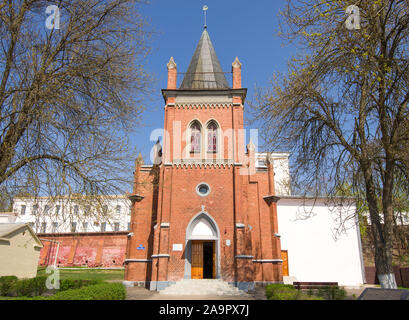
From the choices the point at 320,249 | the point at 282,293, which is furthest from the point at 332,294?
the point at 320,249

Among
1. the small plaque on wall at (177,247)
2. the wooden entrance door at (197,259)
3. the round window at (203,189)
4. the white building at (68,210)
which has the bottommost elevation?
the wooden entrance door at (197,259)

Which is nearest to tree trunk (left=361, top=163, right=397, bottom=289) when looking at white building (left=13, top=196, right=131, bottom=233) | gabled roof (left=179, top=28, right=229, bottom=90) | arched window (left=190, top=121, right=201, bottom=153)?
white building (left=13, top=196, right=131, bottom=233)

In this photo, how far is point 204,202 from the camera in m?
20.0

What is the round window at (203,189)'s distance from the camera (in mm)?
20141

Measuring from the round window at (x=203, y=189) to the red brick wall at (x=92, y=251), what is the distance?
19504 mm

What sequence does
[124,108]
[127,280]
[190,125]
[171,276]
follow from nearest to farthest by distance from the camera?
[124,108], [171,276], [127,280], [190,125]

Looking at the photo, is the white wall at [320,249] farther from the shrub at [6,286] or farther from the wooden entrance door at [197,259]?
the shrub at [6,286]

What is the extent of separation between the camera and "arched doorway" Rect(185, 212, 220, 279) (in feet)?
62.5

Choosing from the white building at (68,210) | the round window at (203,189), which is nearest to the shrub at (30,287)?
the white building at (68,210)

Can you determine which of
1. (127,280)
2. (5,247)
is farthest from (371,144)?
(5,247)

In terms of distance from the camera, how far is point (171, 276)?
60.1 feet

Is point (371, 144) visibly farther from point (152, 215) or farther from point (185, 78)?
point (185, 78)

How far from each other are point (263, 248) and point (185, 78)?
1419 cm

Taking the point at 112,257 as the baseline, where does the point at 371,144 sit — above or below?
above
